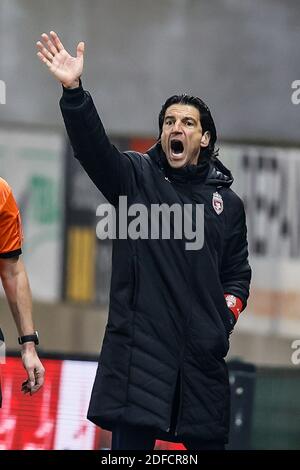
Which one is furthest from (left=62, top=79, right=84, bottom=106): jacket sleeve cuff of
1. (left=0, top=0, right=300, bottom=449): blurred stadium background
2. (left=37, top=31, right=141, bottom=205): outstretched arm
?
(left=0, top=0, right=300, bottom=449): blurred stadium background

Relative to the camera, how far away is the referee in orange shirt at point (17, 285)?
5.15 m

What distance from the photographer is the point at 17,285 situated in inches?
206

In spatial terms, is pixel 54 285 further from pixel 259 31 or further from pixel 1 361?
pixel 1 361

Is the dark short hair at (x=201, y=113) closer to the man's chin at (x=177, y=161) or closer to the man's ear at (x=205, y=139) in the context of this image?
the man's ear at (x=205, y=139)

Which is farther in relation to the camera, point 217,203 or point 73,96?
point 217,203

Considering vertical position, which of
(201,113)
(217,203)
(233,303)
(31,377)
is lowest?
(31,377)

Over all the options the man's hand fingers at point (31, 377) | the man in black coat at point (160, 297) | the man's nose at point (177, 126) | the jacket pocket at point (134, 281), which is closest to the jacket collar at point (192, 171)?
the man in black coat at point (160, 297)

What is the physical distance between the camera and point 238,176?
992 cm

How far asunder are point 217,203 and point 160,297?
1.52 feet

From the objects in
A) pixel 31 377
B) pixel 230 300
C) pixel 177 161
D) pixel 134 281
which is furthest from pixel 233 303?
pixel 31 377

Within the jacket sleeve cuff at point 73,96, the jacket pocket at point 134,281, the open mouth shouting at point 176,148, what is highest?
the jacket sleeve cuff at point 73,96

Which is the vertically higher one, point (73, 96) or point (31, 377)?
point (73, 96)

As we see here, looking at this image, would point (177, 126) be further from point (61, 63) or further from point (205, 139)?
point (61, 63)

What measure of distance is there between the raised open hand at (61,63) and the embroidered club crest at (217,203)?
748 millimetres
